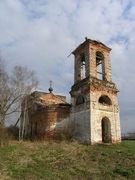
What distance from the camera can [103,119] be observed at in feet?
70.0

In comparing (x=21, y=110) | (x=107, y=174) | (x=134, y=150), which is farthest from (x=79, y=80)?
(x=107, y=174)

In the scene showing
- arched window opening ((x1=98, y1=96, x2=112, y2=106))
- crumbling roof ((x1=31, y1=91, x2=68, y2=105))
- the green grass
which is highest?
crumbling roof ((x1=31, y1=91, x2=68, y2=105))

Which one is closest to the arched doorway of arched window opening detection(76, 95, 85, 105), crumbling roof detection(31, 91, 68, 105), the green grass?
arched window opening detection(76, 95, 85, 105)

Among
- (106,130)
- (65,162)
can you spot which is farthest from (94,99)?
(65,162)

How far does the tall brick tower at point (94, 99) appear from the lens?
20.1 metres

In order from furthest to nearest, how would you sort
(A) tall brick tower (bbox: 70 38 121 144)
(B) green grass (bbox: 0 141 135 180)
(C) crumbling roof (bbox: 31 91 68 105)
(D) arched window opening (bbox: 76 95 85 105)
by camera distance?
(C) crumbling roof (bbox: 31 91 68 105) → (D) arched window opening (bbox: 76 95 85 105) → (A) tall brick tower (bbox: 70 38 121 144) → (B) green grass (bbox: 0 141 135 180)

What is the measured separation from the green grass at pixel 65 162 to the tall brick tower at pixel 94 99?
2.02 meters

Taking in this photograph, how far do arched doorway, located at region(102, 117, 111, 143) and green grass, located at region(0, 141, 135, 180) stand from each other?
228 centimetres

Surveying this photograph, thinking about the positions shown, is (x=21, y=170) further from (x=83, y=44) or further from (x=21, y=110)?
(x=83, y=44)

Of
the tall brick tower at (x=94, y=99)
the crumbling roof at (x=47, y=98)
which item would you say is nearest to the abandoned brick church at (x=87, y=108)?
the tall brick tower at (x=94, y=99)

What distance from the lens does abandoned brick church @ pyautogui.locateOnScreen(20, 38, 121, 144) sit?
20.3m

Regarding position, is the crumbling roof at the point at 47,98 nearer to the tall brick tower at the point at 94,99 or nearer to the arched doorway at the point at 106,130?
the tall brick tower at the point at 94,99

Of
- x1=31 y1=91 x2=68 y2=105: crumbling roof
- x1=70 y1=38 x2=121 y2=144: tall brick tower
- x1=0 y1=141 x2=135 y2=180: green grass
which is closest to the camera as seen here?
x1=0 y1=141 x2=135 y2=180: green grass

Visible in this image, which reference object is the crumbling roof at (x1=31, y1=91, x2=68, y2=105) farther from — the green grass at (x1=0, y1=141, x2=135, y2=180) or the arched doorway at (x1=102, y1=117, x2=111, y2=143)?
the green grass at (x1=0, y1=141, x2=135, y2=180)
